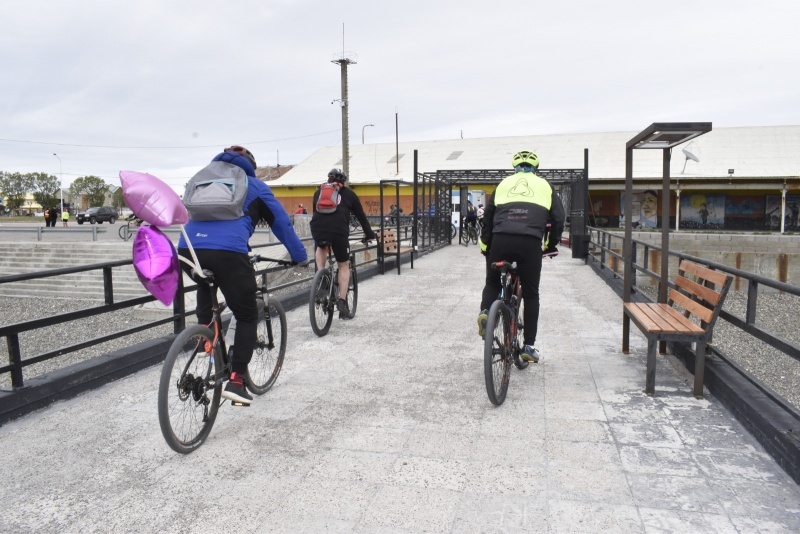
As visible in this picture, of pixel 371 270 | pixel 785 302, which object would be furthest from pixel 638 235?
pixel 371 270

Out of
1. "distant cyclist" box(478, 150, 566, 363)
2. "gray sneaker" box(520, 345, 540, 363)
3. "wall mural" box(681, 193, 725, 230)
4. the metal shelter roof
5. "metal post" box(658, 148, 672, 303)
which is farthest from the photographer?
"wall mural" box(681, 193, 725, 230)

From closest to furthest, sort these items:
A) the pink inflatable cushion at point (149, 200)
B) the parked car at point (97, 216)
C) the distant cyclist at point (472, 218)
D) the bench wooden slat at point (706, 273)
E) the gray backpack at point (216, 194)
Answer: the pink inflatable cushion at point (149, 200) → the gray backpack at point (216, 194) → the bench wooden slat at point (706, 273) → the distant cyclist at point (472, 218) → the parked car at point (97, 216)

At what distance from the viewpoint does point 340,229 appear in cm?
676

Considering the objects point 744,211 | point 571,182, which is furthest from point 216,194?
point 744,211

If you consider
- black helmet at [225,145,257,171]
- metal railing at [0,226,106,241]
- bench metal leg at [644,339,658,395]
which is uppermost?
black helmet at [225,145,257,171]

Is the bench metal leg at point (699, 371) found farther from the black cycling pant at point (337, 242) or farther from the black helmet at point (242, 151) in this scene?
the black cycling pant at point (337, 242)

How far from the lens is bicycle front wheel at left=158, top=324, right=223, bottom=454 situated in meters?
3.18

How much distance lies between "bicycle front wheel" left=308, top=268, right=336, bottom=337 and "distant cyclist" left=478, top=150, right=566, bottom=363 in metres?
2.09

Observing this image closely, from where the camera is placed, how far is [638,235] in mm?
25406

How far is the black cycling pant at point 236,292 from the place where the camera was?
11.7 feet

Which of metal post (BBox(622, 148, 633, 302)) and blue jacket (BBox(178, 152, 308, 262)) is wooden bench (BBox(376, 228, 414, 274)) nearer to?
metal post (BBox(622, 148, 633, 302))

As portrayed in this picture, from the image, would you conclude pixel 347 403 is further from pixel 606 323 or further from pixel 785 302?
pixel 785 302

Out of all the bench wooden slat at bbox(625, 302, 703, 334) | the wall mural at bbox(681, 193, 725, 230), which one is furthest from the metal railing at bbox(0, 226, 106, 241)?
the wall mural at bbox(681, 193, 725, 230)

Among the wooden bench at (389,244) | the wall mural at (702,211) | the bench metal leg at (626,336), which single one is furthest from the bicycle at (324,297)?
the wall mural at (702,211)
